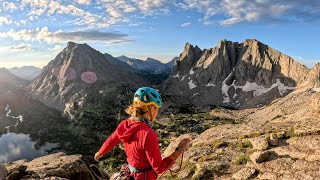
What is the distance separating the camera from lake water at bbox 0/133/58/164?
151m

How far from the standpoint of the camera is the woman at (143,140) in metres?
7.74

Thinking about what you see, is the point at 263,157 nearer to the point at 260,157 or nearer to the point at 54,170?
the point at 260,157

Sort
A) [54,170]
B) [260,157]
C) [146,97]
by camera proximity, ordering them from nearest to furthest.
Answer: [146,97] < [260,157] < [54,170]

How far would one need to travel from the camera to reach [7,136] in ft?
649

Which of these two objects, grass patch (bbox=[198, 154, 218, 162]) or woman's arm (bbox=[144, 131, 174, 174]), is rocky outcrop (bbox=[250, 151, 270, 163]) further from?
woman's arm (bbox=[144, 131, 174, 174])

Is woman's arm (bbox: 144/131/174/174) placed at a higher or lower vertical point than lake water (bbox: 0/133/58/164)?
higher

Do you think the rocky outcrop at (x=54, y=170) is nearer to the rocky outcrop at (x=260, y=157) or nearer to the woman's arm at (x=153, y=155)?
the rocky outcrop at (x=260, y=157)

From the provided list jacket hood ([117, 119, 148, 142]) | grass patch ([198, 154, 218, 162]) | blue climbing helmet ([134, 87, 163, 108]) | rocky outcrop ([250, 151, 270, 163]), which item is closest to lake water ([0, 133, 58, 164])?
grass patch ([198, 154, 218, 162])

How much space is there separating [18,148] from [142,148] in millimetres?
175525

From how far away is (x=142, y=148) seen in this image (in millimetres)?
7980

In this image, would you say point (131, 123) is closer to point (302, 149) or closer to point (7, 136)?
point (302, 149)

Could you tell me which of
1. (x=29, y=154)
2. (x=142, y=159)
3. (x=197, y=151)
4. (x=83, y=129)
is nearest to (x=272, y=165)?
(x=197, y=151)

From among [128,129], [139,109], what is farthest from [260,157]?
[128,129]

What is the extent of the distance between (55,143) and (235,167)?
537 feet
